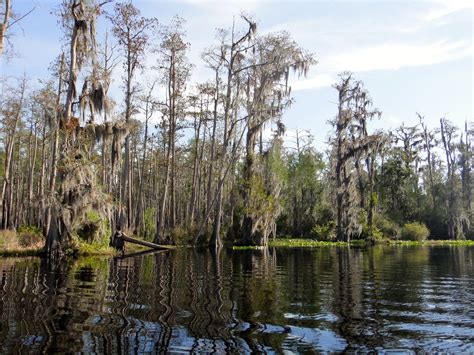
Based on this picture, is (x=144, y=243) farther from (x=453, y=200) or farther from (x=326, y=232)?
(x=453, y=200)

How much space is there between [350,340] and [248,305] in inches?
107

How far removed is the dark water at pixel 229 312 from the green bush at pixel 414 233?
33.8 metres

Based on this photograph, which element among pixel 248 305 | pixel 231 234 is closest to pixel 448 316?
pixel 248 305

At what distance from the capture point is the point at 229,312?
307 inches

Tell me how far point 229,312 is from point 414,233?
4164 cm

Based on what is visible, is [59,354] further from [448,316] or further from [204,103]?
[204,103]

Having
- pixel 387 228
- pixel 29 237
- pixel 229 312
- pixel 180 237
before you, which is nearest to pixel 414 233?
pixel 387 228

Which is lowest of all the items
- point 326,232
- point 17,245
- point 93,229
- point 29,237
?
point 17,245

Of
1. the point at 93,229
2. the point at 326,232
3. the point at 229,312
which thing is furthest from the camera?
the point at 326,232

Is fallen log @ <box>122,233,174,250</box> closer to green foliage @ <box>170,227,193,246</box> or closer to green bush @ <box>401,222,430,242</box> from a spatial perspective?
green foliage @ <box>170,227,193,246</box>

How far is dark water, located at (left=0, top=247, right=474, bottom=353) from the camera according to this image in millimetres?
5859

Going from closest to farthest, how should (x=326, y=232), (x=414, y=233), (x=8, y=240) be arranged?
(x=8, y=240)
(x=326, y=232)
(x=414, y=233)

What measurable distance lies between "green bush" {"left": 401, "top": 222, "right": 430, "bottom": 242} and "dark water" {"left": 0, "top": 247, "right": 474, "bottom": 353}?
1332 inches

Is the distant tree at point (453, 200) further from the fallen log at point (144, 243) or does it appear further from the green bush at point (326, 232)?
the fallen log at point (144, 243)
